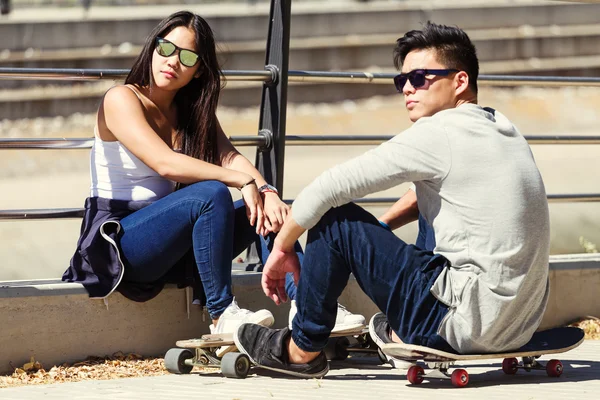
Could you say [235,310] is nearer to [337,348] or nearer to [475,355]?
[337,348]

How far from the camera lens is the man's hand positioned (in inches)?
126

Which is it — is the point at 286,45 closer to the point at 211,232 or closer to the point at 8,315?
the point at 211,232

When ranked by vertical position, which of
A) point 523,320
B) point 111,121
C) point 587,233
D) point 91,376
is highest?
point 111,121

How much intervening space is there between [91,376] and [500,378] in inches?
51.6

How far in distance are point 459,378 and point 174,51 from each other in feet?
4.81

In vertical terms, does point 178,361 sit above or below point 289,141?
below

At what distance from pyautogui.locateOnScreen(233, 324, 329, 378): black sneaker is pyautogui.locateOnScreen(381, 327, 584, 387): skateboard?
0.24 meters

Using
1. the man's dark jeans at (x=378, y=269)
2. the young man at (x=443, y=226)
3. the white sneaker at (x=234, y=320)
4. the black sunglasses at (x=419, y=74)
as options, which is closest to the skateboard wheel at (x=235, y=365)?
the white sneaker at (x=234, y=320)

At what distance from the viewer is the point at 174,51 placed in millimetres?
3705

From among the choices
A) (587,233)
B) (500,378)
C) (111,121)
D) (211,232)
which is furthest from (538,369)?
(587,233)

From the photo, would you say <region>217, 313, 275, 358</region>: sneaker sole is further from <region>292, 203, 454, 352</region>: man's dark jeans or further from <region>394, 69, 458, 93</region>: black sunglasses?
<region>394, 69, 458, 93</region>: black sunglasses

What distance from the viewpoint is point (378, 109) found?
71.7 ft

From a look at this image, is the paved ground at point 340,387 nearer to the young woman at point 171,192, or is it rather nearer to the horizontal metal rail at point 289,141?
the young woman at point 171,192

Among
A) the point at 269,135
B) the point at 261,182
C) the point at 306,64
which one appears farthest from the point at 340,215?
the point at 306,64
